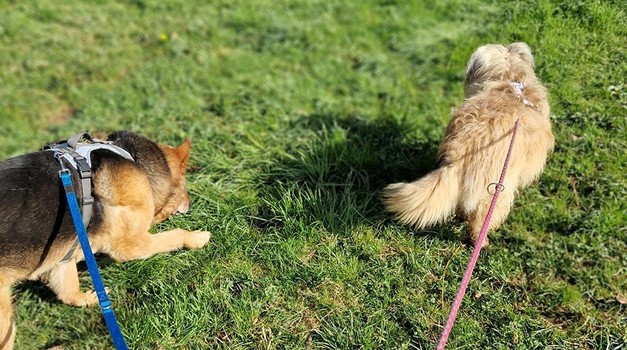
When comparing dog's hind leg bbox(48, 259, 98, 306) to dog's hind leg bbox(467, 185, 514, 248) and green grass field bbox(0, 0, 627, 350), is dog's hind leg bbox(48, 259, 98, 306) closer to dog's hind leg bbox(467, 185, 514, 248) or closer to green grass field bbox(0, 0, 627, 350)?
green grass field bbox(0, 0, 627, 350)

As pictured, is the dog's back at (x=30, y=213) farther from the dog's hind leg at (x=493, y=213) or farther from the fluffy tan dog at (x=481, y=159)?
the dog's hind leg at (x=493, y=213)

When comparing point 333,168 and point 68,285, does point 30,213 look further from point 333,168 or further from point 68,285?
point 333,168

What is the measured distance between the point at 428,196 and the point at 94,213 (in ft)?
6.98

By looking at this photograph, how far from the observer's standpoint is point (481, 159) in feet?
10.5

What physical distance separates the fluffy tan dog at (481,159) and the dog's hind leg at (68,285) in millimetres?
2268

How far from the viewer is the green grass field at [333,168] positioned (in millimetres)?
3312

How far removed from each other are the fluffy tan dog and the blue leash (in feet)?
5.80

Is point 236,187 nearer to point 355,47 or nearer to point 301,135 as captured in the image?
point 301,135

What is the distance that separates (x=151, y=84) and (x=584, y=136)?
4.51m

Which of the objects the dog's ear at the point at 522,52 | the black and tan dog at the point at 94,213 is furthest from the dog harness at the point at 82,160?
the dog's ear at the point at 522,52

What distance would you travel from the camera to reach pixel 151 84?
233 inches

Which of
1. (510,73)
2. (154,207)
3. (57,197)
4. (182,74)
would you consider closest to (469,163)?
(510,73)

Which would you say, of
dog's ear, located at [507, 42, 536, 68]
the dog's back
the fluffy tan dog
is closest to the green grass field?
the fluffy tan dog

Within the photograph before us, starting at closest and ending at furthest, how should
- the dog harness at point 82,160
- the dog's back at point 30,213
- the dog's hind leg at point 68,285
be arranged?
the dog's back at point 30,213 → the dog harness at point 82,160 → the dog's hind leg at point 68,285
